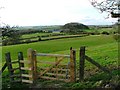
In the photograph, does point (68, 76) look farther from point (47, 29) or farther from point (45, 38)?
point (47, 29)

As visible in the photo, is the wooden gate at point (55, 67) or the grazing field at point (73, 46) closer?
the wooden gate at point (55, 67)

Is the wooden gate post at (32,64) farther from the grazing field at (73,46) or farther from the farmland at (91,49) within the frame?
the grazing field at (73,46)

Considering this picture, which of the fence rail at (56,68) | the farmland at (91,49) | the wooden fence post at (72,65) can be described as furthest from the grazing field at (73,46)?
the wooden fence post at (72,65)

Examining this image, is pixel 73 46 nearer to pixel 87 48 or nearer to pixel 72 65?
pixel 87 48

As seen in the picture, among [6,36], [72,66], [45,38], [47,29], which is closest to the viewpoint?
[72,66]

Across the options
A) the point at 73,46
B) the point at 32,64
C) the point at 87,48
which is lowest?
the point at 73,46

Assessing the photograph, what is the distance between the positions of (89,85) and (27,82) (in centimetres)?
405

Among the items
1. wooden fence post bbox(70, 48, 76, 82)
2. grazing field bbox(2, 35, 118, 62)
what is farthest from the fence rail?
grazing field bbox(2, 35, 118, 62)

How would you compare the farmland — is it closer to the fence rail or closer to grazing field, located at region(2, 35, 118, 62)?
grazing field, located at region(2, 35, 118, 62)

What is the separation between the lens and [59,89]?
11852 mm

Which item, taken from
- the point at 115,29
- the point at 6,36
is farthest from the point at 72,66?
the point at 6,36

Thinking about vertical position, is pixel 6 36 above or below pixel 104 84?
above

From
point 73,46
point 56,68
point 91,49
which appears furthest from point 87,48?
point 56,68

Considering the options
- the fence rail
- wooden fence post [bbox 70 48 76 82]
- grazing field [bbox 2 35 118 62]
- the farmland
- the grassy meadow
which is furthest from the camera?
grazing field [bbox 2 35 118 62]
